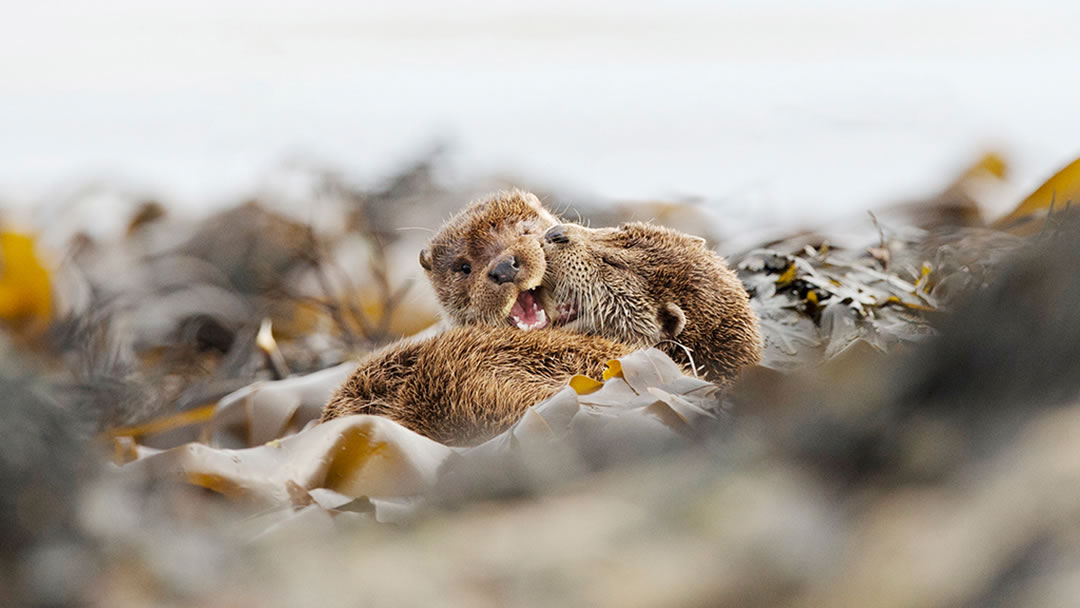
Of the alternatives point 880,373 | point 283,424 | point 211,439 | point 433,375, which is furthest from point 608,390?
point 211,439

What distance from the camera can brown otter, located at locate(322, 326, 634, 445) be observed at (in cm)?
82

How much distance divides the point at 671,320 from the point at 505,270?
7.9 inches

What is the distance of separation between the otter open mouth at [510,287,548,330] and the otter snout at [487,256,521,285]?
1.7 inches

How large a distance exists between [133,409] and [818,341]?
2.99 ft

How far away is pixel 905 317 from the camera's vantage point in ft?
3.43

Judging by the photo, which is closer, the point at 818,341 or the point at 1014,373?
the point at 1014,373

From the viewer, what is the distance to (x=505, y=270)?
103 centimetres

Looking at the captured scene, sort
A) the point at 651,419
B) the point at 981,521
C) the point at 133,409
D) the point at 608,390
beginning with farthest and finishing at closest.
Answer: the point at 133,409 → the point at 608,390 → the point at 651,419 → the point at 981,521

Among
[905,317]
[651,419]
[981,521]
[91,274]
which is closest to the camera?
[981,521]

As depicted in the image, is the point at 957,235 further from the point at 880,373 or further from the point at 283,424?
the point at 880,373

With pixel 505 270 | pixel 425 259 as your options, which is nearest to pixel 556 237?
pixel 505 270

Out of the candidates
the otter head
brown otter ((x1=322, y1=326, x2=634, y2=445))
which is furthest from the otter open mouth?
brown otter ((x1=322, y1=326, x2=634, y2=445))

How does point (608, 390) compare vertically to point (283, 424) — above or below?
above

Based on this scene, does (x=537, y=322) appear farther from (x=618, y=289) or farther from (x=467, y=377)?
(x=467, y=377)
